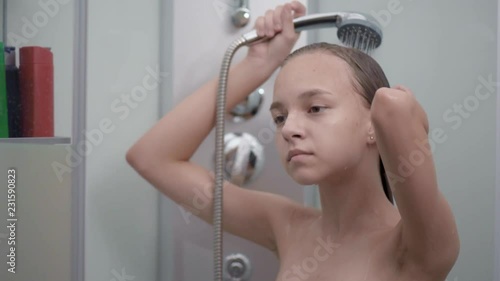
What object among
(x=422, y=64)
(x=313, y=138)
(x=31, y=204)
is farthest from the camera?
(x=422, y=64)

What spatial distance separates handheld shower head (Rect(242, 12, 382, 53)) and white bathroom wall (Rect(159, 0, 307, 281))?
0.29 ft

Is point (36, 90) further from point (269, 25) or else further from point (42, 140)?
point (269, 25)

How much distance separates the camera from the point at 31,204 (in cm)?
78

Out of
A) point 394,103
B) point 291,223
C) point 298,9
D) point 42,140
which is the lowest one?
point 291,223

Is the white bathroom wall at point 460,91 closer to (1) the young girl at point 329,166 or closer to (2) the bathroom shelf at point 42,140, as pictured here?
(1) the young girl at point 329,166

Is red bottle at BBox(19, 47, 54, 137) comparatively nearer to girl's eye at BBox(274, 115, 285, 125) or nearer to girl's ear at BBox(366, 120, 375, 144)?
girl's eye at BBox(274, 115, 285, 125)

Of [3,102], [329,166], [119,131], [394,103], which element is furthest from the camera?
[119,131]

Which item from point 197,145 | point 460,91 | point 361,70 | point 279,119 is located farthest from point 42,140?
point 460,91

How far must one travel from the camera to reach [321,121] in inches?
25.5

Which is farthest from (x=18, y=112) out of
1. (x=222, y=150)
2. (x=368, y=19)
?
(x=368, y=19)

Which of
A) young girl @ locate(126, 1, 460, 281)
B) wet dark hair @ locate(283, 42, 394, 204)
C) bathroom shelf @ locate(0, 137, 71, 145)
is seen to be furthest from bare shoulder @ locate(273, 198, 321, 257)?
bathroom shelf @ locate(0, 137, 71, 145)

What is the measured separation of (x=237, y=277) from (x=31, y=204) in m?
0.36

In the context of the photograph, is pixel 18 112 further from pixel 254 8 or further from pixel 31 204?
pixel 254 8

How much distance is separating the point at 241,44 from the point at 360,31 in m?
0.18
